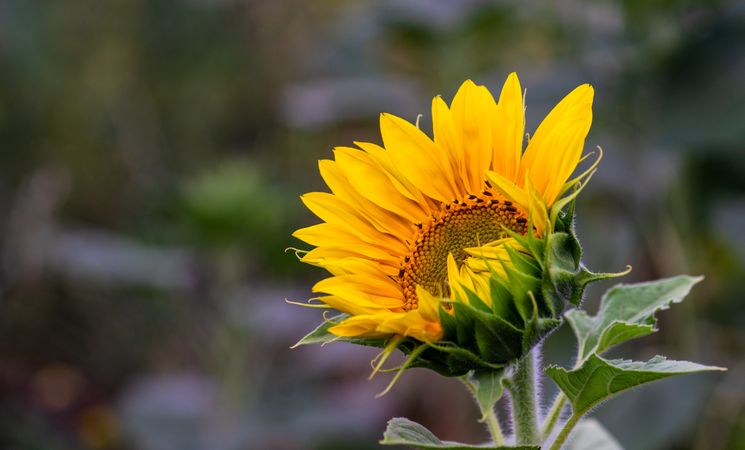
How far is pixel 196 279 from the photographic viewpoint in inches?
78.9

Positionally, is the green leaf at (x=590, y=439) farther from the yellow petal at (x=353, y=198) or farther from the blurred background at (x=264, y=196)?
the blurred background at (x=264, y=196)

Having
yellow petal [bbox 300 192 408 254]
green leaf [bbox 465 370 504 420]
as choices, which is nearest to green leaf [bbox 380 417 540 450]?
green leaf [bbox 465 370 504 420]

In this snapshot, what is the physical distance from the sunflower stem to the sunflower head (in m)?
0.05

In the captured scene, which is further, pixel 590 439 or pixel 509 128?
pixel 590 439

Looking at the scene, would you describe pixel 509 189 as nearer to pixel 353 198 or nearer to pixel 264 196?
pixel 353 198

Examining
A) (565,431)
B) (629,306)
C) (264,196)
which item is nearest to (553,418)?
(565,431)

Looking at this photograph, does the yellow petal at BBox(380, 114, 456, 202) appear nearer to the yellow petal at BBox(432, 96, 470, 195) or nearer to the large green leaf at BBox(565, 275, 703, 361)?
the yellow petal at BBox(432, 96, 470, 195)

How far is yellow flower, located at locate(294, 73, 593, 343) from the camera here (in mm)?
656

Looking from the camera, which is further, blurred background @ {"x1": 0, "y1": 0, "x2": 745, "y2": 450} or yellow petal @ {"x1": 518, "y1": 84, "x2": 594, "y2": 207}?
blurred background @ {"x1": 0, "y1": 0, "x2": 745, "y2": 450}

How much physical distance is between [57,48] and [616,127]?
6.45 feet

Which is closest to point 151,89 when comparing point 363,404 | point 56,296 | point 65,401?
point 56,296

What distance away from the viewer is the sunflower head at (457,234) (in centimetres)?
62

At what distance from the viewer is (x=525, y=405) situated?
69 centimetres

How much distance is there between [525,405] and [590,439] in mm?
160
